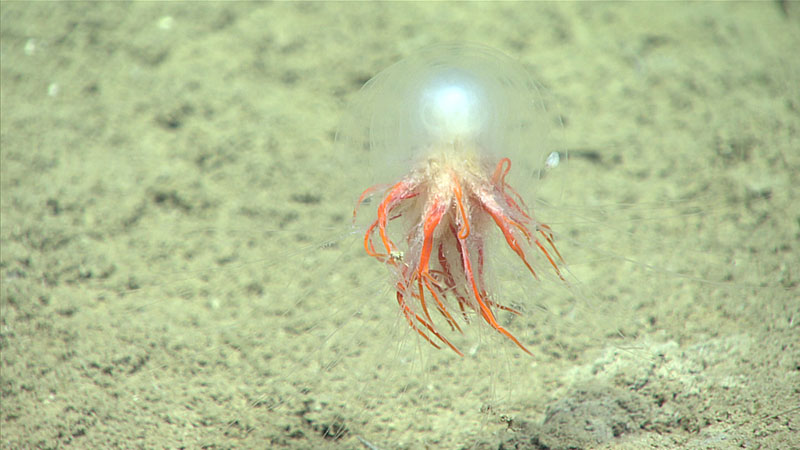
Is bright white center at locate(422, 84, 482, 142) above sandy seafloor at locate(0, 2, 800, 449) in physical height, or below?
above

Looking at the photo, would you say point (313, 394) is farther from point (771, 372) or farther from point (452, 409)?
point (771, 372)

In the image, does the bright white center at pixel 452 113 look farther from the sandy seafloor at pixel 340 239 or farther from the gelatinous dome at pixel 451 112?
the sandy seafloor at pixel 340 239

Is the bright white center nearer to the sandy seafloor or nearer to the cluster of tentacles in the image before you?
the cluster of tentacles

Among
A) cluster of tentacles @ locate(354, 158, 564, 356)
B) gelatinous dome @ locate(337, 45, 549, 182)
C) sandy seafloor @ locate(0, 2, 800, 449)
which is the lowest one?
sandy seafloor @ locate(0, 2, 800, 449)

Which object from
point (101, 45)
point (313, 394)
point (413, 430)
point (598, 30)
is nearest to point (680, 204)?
point (598, 30)

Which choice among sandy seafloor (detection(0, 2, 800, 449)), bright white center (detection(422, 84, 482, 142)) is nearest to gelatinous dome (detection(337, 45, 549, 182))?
bright white center (detection(422, 84, 482, 142))

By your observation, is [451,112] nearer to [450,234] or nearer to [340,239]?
[450,234]

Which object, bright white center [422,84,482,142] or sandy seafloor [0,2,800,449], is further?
sandy seafloor [0,2,800,449]
